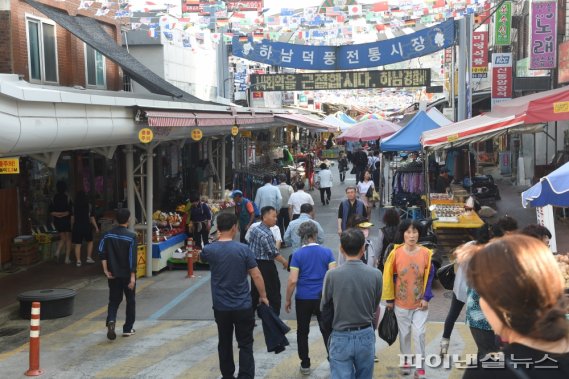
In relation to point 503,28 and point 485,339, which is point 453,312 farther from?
point 503,28

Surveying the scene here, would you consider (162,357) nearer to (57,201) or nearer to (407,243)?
(407,243)

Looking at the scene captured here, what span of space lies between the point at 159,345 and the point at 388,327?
10.6ft

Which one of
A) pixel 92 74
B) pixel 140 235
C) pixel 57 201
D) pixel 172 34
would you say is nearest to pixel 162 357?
pixel 140 235

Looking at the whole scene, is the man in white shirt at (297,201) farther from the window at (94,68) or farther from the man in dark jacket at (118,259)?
the window at (94,68)

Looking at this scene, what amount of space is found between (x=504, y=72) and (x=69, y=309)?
17.4m

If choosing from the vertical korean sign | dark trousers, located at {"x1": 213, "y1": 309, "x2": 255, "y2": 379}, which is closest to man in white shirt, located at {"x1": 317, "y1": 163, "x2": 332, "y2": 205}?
the vertical korean sign

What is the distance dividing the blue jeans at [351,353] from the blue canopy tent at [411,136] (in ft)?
43.6

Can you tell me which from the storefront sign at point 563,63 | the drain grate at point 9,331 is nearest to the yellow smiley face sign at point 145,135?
the drain grate at point 9,331

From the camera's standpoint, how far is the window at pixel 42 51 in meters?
15.1

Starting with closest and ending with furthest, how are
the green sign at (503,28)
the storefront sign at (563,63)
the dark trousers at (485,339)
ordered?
1. the dark trousers at (485,339)
2. the storefront sign at (563,63)
3. the green sign at (503,28)

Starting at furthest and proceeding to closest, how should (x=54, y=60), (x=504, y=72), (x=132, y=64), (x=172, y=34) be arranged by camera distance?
(x=504, y=72) < (x=172, y=34) < (x=54, y=60) < (x=132, y=64)

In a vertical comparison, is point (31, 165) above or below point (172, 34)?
below

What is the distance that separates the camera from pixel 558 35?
2133 cm

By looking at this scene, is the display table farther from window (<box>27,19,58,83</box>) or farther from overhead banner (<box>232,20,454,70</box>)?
overhead banner (<box>232,20,454,70</box>)
